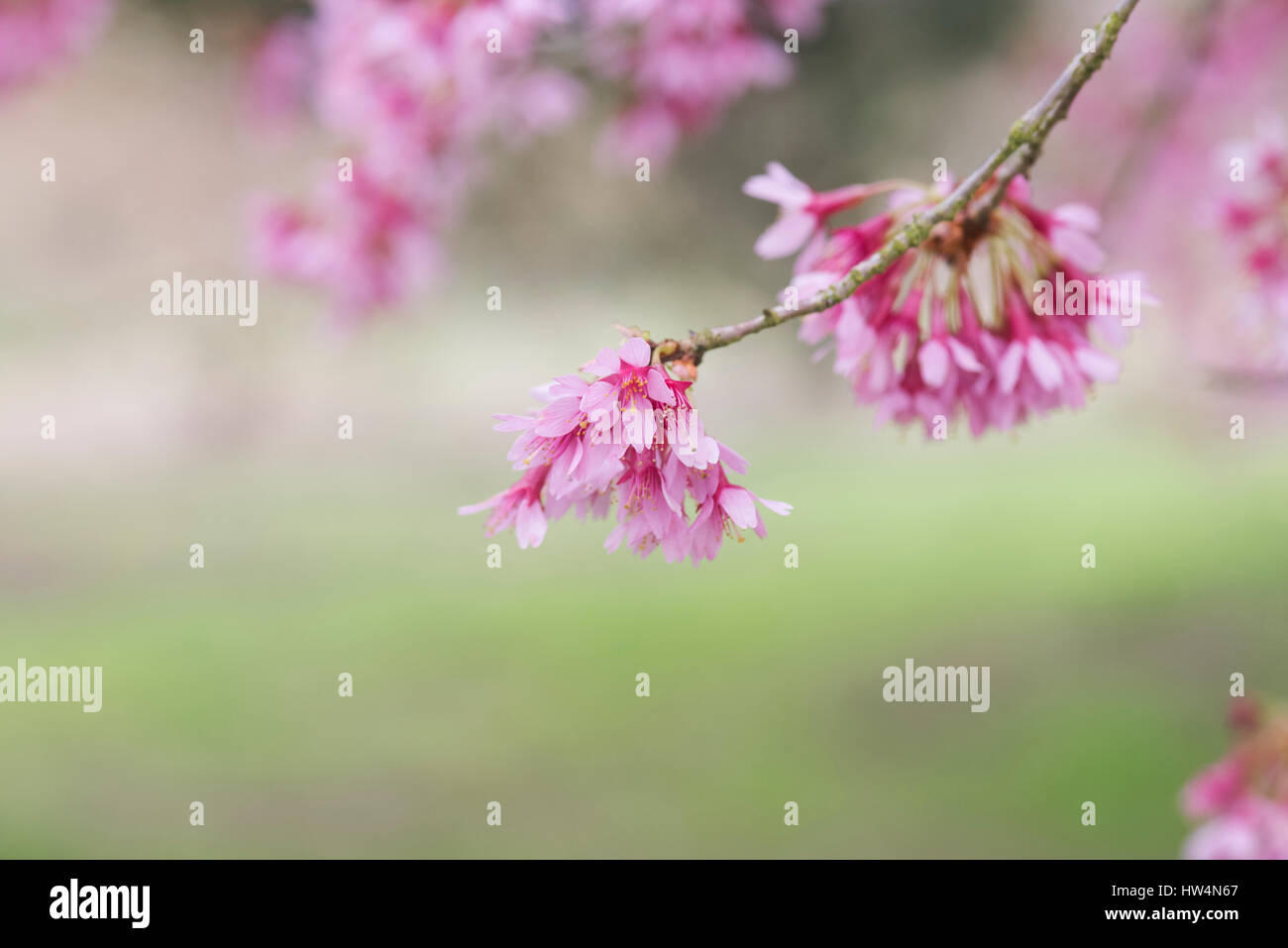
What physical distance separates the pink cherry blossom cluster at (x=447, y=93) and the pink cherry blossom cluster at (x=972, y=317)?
63 centimetres

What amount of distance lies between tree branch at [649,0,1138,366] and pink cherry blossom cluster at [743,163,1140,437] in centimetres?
6

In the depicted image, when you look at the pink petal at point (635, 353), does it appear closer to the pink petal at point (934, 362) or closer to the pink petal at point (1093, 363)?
the pink petal at point (934, 362)

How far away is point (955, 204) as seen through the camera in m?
0.59

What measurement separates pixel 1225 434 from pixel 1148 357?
1.42 m

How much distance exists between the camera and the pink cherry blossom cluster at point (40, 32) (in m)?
1.95

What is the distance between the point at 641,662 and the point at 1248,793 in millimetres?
2740

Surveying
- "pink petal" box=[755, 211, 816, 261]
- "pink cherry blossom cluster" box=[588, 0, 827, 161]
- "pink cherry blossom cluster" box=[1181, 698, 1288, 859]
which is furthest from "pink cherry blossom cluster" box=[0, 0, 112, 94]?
"pink cherry blossom cluster" box=[1181, 698, 1288, 859]

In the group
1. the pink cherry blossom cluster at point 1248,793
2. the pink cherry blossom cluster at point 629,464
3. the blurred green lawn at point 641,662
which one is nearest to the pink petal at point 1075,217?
the pink cherry blossom cluster at point 629,464

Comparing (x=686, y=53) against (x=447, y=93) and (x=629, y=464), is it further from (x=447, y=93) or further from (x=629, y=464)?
(x=629, y=464)

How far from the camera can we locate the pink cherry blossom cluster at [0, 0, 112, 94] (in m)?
1.95

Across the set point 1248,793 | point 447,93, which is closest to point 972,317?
point 1248,793

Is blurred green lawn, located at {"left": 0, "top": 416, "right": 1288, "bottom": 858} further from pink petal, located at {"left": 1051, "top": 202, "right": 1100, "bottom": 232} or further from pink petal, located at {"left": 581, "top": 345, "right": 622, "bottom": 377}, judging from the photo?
pink petal, located at {"left": 581, "top": 345, "right": 622, "bottom": 377}
